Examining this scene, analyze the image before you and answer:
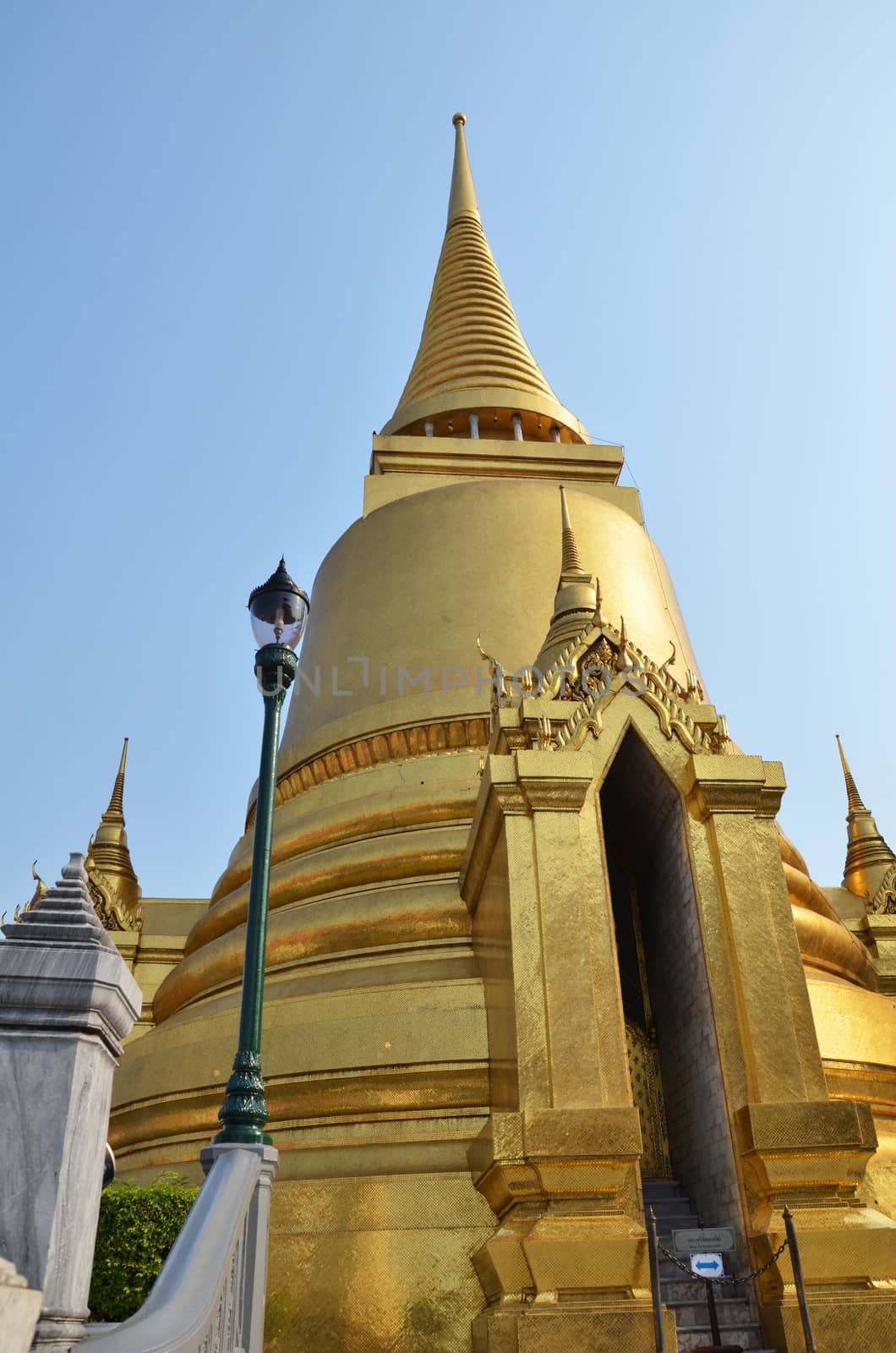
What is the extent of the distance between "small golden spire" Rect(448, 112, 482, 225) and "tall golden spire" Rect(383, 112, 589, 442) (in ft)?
3.33

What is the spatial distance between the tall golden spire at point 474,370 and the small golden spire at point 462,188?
3.33 feet

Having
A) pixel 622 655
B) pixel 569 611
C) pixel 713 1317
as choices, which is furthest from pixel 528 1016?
pixel 569 611

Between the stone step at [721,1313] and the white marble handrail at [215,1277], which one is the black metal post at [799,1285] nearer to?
the stone step at [721,1313]

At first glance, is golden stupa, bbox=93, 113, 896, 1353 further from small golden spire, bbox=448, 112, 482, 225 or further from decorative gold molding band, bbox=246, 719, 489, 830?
small golden spire, bbox=448, 112, 482, 225

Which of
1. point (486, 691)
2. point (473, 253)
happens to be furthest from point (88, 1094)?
point (473, 253)

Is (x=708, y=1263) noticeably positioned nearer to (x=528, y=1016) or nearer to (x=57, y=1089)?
(x=528, y=1016)

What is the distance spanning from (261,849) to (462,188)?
20418mm

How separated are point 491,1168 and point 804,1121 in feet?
5.44

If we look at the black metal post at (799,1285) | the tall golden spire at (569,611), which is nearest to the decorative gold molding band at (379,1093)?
the black metal post at (799,1285)

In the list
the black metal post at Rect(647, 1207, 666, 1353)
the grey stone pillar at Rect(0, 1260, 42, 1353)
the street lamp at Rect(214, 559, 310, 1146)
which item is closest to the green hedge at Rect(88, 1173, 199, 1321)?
the street lamp at Rect(214, 559, 310, 1146)

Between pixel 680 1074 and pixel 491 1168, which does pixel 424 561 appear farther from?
pixel 491 1168

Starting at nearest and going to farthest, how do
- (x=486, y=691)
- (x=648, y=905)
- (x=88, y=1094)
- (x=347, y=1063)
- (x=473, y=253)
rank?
(x=88, y=1094), (x=347, y=1063), (x=648, y=905), (x=486, y=691), (x=473, y=253)

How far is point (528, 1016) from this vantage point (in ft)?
19.3

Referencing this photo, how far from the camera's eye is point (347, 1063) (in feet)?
22.1
